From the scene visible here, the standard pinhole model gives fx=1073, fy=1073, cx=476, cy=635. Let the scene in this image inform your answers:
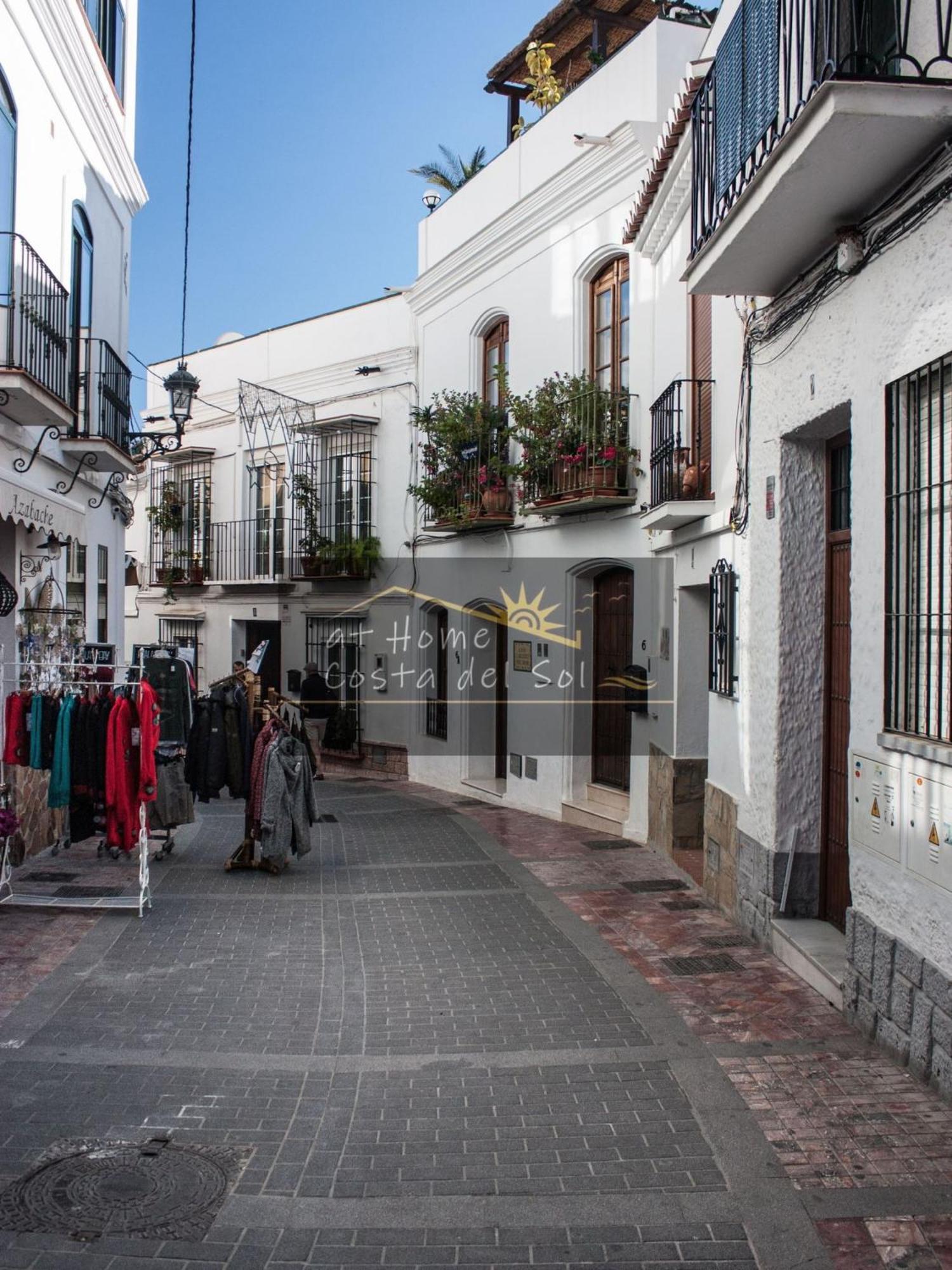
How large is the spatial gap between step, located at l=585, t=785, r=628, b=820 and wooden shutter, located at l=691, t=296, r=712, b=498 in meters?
4.17

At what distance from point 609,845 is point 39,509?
6.55 m

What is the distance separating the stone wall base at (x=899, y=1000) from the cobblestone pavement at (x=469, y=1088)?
119 mm

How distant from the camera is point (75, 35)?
1044cm

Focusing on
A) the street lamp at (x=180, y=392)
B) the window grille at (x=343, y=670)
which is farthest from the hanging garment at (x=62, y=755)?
the window grille at (x=343, y=670)

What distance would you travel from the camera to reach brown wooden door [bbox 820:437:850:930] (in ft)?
22.3

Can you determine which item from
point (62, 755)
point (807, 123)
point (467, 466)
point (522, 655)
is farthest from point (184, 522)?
point (807, 123)

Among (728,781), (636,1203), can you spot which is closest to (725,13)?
(728,781)

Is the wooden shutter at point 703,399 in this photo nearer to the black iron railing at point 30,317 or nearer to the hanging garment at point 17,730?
the black iron railing at point 30,317

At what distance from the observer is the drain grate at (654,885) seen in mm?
9203

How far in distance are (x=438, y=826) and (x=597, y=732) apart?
88.5 inches

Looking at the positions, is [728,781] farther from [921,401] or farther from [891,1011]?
[921,401]

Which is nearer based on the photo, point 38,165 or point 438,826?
point 38,165

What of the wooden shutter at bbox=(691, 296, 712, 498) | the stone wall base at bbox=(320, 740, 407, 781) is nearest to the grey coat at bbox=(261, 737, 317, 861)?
the wooden shutter at bbox=(691, 296, 712, 498)

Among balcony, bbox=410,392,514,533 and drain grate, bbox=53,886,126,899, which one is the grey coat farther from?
balcony, bbox=410,392,514,533
